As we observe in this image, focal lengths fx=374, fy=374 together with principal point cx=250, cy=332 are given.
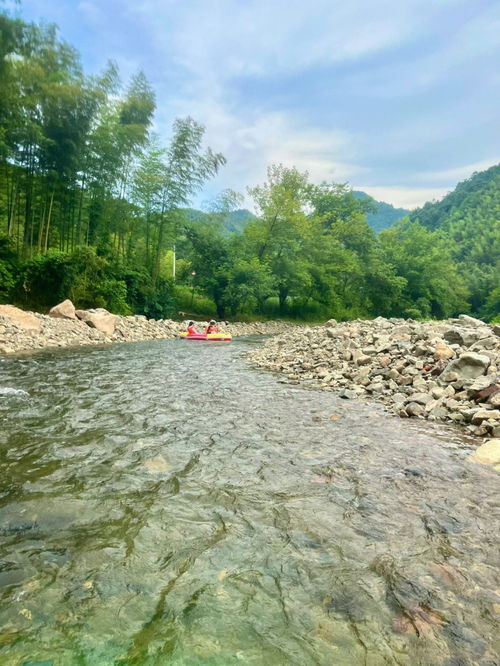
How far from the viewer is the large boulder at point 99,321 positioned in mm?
14727

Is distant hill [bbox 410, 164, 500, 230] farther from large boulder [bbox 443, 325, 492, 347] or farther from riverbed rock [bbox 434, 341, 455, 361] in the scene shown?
riverbed rock [bbox 434, 341, 455, 361]

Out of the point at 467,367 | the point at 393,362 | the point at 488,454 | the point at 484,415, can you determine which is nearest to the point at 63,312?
the point at 393,362

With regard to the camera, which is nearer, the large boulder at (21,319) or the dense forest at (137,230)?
the large boulder at (21,319)

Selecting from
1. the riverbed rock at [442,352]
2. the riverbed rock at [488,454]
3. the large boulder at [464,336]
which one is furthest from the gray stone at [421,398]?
the large boulder at [464,336]

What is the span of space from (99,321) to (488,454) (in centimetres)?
1415

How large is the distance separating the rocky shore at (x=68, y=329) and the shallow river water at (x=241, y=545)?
767 cm

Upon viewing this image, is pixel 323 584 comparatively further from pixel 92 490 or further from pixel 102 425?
pixel 102 425

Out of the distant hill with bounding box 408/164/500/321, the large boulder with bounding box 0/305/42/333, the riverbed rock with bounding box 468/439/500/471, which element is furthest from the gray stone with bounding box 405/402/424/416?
the distant hill with bounding box 408/164/500/321

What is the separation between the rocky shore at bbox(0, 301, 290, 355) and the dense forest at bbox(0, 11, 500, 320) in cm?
231

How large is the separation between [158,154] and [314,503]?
75.4 feet

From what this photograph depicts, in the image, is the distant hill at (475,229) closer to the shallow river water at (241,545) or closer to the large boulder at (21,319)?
the large boulder at (21,319)

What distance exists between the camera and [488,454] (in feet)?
11.5

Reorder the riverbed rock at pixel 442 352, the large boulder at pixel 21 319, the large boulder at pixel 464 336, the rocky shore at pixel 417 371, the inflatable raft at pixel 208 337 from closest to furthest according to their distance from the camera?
the rocky shore at pixel 417 371 < the riverbed rock at pixel 442 352 < the large boulder at pixel 464 336 < the large boulder at pixel 21 319 < the inflatable raft at pixel 208 337

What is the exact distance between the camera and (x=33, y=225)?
57.2ft
